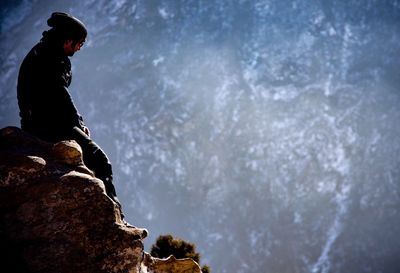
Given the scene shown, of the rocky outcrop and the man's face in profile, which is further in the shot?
the man's face in profile

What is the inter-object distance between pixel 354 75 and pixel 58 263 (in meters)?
69.2

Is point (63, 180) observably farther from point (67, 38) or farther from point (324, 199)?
point (324, 199)

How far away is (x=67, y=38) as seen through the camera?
5.12m

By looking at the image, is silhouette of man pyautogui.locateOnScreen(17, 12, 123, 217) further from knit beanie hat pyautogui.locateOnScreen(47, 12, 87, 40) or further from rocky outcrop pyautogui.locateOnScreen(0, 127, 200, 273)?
rocky outcrop pyautogui.locateOnScreen(0, 127, 200, 273)

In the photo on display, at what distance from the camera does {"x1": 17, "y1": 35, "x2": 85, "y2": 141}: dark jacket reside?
16.6 ft

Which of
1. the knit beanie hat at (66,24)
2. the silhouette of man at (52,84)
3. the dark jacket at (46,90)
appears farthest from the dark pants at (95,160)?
the knit beanie hat at (66,24)

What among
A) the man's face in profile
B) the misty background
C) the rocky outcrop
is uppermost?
the misty background

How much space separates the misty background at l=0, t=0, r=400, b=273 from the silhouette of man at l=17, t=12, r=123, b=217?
5986cm

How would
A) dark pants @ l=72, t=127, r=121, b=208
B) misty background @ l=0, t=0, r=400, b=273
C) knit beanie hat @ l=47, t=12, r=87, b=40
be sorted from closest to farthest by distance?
knit beanie hat @ l=47, t=12, r=87, b=40 → dark pants @ l=72, t=127, r=121, b=208 → misty background @ l=0, t=0, r=400, b=273

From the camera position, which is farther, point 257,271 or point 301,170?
point 301,170

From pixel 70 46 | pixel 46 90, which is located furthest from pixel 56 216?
pixel 70 46

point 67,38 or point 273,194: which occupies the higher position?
point 273,194

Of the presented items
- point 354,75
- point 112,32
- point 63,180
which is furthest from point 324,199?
point 63,180

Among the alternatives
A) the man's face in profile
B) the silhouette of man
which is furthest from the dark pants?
the man's face in profile
